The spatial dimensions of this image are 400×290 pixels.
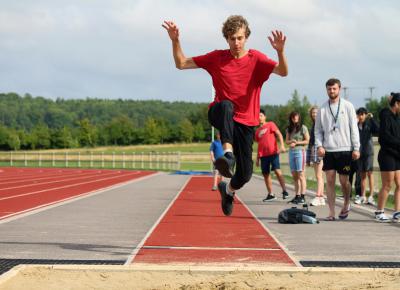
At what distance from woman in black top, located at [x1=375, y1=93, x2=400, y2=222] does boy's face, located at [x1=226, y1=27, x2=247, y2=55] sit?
13.0ft

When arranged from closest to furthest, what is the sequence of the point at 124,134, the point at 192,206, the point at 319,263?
the point at 319,263 < the point at 192,206 < the point at 124,134

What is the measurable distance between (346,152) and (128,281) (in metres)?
5.31

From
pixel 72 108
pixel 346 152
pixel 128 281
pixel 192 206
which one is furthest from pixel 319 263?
pixel 72 108

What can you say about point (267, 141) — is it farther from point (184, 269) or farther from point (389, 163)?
point (184, 269)

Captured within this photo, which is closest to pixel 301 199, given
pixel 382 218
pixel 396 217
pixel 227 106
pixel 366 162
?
pixel 366 162

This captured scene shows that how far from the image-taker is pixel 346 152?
944 cm

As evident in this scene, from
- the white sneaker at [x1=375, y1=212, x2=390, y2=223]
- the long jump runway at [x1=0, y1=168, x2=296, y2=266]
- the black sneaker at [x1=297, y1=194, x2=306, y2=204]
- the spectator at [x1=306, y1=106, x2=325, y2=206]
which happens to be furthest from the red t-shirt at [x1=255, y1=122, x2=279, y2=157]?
the white sneaker at [x1=375, y1=212, x2=390, y2=223]

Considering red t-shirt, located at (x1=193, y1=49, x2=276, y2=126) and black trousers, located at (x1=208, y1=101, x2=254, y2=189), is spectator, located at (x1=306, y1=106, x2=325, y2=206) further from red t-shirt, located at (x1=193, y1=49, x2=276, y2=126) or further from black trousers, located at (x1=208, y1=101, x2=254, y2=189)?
red t-shirt, located at (x1=193, y1=49, x2=276, y2=126)

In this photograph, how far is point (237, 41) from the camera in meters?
6.26

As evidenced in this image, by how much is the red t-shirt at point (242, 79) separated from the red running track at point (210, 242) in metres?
1.30

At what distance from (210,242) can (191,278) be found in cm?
235

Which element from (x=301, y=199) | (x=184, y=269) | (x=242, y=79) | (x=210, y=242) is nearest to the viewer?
(x=184, y=269)

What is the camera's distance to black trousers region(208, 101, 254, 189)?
6188mm

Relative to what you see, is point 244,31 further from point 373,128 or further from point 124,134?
point 124,134
